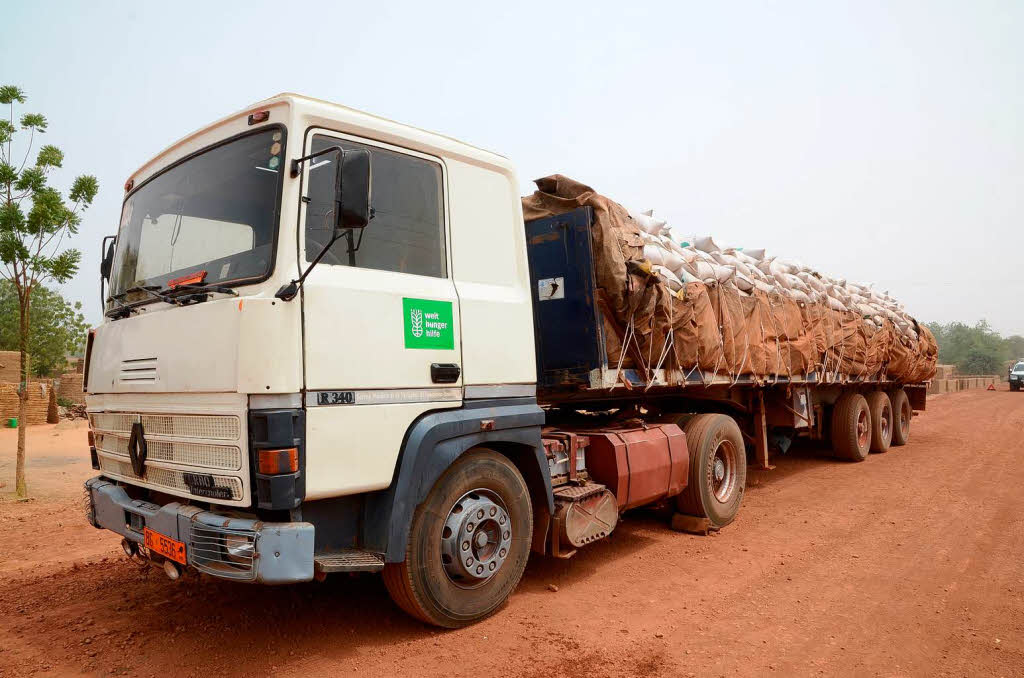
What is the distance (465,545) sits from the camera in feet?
12.1

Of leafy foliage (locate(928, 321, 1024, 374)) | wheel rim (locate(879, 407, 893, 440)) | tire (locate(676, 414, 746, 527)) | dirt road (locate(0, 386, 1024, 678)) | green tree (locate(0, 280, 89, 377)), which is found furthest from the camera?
leafy foliage (locate(928, 321, 1024, 374))

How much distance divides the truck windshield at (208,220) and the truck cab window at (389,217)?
0.19 meters

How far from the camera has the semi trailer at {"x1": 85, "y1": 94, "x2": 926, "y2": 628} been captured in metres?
2.99

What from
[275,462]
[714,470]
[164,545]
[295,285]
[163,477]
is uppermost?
[295,285]

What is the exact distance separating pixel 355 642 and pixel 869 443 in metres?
10.2

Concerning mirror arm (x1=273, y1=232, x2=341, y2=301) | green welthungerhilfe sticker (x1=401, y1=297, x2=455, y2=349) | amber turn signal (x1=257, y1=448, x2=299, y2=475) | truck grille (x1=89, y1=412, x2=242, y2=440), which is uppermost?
mirror arm (x1=273, y1=232, x2=341, y2=301)

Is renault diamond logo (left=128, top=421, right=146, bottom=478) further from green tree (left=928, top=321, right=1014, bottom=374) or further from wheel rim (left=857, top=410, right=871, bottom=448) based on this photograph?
green tree (left=928, top=321, right=1014, bottom=374)

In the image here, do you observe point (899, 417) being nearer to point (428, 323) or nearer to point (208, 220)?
point (428, 323)

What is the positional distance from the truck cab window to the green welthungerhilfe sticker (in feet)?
0.62

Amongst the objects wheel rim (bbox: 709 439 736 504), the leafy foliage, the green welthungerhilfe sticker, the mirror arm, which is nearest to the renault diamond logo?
the mirror arm

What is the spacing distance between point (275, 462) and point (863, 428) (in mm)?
10459

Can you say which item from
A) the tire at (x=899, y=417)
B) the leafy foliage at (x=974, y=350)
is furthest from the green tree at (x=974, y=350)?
the tire at (x=899, y=417)

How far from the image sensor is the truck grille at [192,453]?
9.88ft

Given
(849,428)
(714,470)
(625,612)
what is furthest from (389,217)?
(849,428)
